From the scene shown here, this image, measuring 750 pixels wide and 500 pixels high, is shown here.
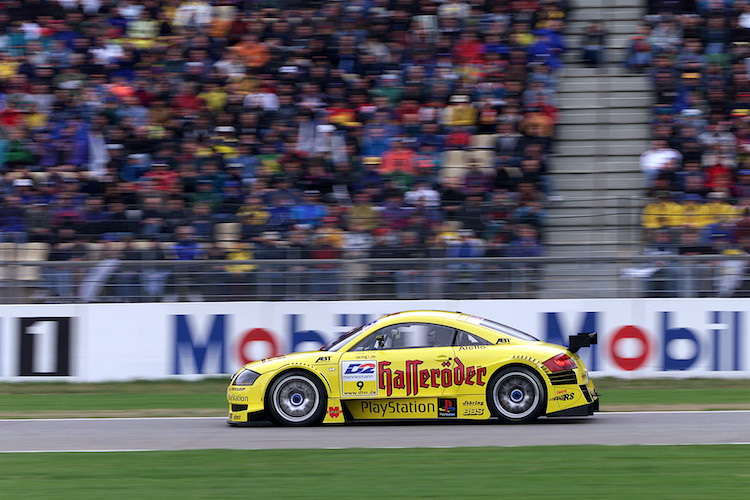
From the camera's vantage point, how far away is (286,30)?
17.4m

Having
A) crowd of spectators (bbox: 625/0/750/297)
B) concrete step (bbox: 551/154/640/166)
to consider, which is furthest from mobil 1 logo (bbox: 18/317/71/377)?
crowd of spectators (bbox: 625/0/750/297)

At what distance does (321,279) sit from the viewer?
1471 cm

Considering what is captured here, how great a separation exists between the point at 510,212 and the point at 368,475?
26.3 feet

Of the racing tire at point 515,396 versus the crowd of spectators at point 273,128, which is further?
the crowd of spectators at point 273,128

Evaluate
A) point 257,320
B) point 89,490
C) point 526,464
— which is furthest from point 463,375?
point 257,320

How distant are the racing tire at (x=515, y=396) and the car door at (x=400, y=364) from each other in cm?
49

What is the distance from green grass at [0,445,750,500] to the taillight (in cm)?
150

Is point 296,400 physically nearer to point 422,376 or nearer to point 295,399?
point 295,399

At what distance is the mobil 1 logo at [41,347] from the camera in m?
14.6

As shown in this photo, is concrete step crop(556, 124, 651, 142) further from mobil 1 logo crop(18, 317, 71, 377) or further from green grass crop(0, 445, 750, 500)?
green grass crop(0, 445, 750, 500)

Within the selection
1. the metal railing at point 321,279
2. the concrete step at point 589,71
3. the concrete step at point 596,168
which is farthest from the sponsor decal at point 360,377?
the concrete step at point 589,71

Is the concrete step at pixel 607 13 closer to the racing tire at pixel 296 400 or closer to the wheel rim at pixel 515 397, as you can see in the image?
the wheel rim at pixel 515 397

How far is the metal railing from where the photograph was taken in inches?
577

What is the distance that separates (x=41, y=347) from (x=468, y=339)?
7071 mm
